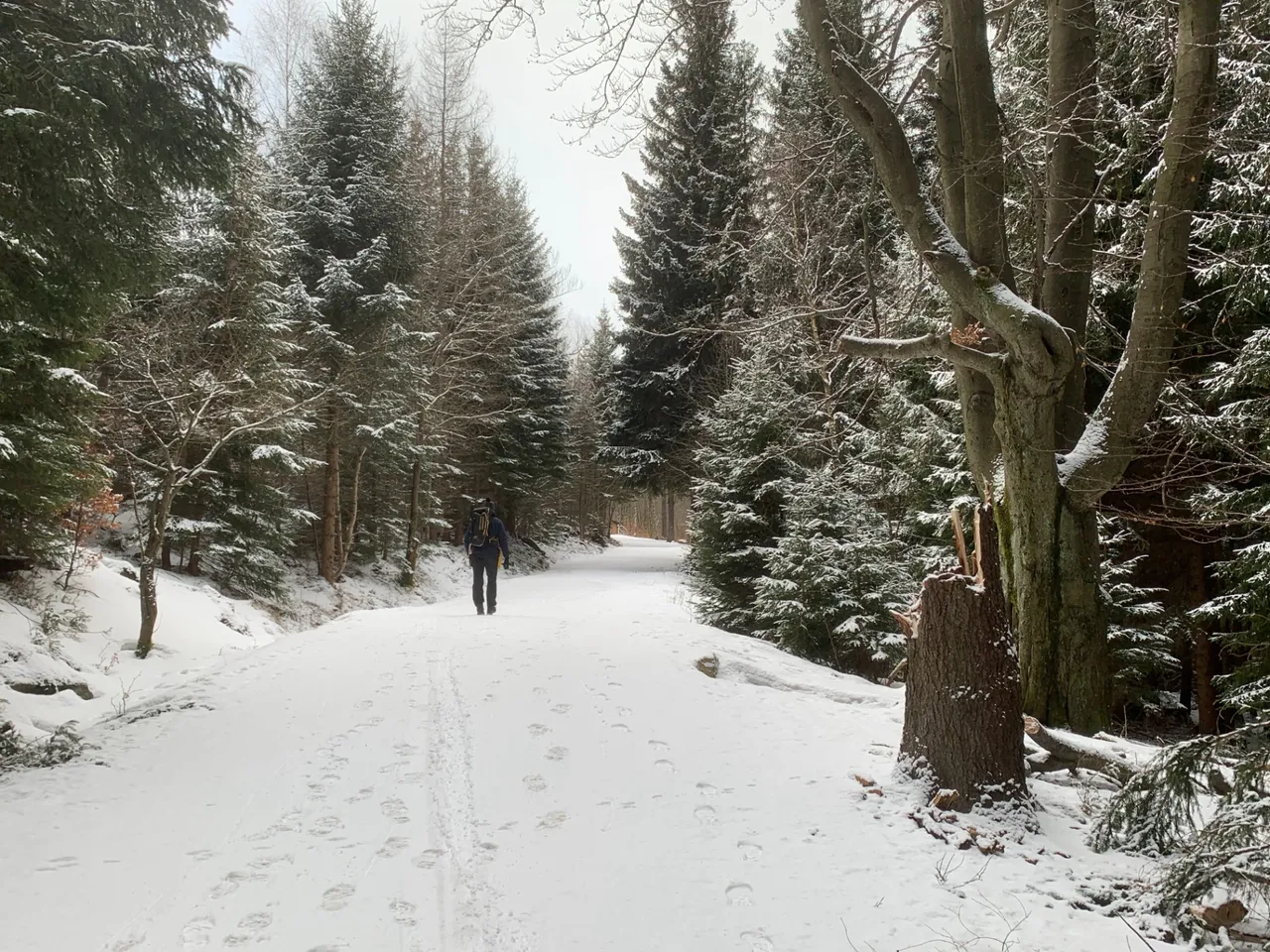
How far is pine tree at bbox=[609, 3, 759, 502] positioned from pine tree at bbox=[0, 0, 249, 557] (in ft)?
46.9

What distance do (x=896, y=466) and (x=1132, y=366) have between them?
502 centimetres

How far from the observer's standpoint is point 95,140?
5113 mm

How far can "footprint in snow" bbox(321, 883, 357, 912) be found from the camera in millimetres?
2889

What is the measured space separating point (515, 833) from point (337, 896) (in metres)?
0.91

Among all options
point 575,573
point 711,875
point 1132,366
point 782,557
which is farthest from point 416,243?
point 711,875

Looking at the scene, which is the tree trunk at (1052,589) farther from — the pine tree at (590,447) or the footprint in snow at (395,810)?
the pine tree at (590,447)

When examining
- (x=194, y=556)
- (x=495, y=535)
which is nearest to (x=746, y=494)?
(x=495, y=535)

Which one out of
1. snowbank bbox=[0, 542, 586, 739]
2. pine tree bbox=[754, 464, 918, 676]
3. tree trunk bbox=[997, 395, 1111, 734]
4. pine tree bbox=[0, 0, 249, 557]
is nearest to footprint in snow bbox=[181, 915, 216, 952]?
snowbank bbox=[0, 542, 586, 739]

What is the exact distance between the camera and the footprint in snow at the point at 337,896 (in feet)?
9.48

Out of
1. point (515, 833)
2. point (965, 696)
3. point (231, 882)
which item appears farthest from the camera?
point (965, 696)

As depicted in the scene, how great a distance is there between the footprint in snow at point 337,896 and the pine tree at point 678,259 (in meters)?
17.2

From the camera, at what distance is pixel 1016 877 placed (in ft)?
10.1

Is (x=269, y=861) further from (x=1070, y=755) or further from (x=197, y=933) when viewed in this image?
(x=1070, y=755)

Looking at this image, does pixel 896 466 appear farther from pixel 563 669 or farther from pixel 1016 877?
pixel 1016 877
